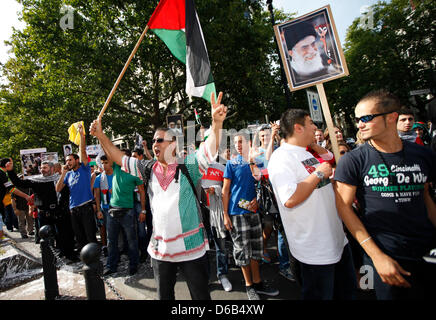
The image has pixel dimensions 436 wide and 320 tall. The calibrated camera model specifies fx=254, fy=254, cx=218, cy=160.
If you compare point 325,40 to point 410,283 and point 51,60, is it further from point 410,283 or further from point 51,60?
point 51,60

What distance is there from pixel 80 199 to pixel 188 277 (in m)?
3.81

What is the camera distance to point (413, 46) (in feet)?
56.5

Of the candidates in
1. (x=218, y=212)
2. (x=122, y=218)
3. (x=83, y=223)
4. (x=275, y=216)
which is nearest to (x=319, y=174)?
(x=275, y=216)

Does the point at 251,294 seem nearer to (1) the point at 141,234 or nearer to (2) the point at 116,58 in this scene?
(1) the point at 141,234

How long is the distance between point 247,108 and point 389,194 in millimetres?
12374

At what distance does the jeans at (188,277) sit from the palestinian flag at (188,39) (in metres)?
1.62

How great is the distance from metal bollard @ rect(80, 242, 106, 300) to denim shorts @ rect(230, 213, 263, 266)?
67.9 inches

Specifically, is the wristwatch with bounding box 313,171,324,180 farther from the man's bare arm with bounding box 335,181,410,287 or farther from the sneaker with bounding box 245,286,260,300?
the sneaker with bounding box 245,286,260,300

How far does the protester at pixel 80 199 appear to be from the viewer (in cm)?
507

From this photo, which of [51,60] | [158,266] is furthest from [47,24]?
[158,266]

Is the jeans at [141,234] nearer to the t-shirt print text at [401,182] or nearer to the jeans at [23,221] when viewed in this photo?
the t-shirt print text at [401,182]

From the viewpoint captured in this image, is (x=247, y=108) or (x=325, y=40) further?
(x=247, y=108)

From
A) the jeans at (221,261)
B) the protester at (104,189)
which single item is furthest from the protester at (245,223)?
the protester at (104,189)

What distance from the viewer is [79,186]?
5.07 metres
